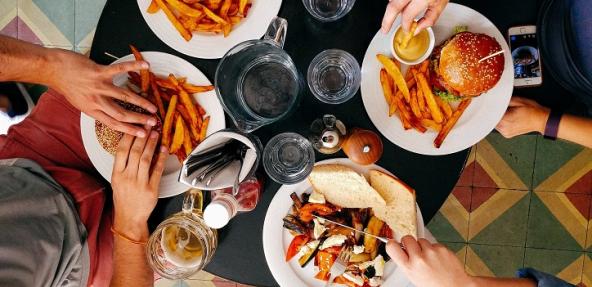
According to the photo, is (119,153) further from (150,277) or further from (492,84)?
(492,84)

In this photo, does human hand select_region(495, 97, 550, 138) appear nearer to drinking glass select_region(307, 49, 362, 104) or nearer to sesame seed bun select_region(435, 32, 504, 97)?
sesame seed bun select_region(435, 32, 504, 97)

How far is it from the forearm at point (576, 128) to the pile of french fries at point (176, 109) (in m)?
1.22

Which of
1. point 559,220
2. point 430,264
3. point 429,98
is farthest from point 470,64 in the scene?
point 559,220

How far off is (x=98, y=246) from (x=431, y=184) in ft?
3.87

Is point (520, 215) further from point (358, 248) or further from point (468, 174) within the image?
point (358, 248)

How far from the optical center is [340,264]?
63.7 inches

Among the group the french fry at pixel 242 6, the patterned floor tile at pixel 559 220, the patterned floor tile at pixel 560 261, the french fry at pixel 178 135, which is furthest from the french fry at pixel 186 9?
the patterned floor tile at pixel 560 261

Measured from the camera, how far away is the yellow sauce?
1.51 metres

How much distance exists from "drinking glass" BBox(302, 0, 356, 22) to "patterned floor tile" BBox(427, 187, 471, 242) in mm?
1381

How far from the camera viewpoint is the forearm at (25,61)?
156 centimetres

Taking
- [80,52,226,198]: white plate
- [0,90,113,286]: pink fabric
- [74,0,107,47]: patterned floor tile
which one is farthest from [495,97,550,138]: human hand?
[74,0,107,47]: patterned floor tile

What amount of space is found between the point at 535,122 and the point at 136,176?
135 cm

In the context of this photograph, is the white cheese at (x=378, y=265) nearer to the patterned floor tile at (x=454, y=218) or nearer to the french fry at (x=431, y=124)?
the french fry at (x=431, y=124)

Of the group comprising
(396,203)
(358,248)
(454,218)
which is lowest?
(454,218)
